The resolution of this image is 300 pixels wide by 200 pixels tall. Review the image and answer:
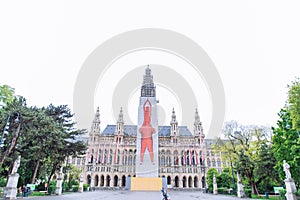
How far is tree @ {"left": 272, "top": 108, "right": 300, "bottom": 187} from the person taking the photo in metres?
19.6

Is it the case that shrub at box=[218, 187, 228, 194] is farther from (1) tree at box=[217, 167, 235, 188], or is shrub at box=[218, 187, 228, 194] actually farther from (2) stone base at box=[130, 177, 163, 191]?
(2) stone base at box=[130, 177, 163, 191]

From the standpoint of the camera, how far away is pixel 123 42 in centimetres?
2147

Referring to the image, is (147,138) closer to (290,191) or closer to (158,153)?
(158,153)

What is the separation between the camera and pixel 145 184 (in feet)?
159

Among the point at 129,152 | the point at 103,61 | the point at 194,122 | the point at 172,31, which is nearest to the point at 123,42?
the point at 103,61

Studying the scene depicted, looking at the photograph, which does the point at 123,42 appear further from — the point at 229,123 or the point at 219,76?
the point at 229,123

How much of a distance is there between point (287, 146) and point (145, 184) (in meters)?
35.1

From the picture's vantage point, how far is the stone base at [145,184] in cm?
4765

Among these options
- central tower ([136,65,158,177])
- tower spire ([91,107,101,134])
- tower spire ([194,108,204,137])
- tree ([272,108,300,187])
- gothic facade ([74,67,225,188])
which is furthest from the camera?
tower spire ([194,108,204,137])

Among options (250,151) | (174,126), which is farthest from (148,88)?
(250,151)

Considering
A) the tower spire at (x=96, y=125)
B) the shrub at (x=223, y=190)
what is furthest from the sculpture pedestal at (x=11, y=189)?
the tower spire at (x=96, y=125)

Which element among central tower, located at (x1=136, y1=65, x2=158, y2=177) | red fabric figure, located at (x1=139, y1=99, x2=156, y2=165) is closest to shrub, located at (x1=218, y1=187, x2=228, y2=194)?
central tower, located at (x1=136, y1=65, x2=158, y2=177)

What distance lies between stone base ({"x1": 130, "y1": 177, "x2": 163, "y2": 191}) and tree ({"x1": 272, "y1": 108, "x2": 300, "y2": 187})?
3144 centimetres

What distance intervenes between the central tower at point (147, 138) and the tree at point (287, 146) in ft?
115
